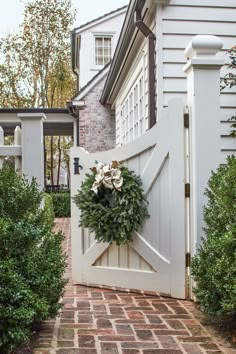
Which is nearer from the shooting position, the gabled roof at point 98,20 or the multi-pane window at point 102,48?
the gabled roof at point 98,20

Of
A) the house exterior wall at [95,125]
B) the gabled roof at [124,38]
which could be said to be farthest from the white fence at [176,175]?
the house exterior wall at [95,125]

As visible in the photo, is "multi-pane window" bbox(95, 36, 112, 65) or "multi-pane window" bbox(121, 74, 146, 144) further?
"multi-pane window" bbox(95, 36, 112, 65)

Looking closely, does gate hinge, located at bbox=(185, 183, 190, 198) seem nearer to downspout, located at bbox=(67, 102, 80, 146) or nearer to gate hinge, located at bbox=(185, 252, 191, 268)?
gate hinge, located at bbox=(185, 252, 191, 268)

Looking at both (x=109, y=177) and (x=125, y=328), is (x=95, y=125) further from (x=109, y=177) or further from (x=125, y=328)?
(x=125, y=328)

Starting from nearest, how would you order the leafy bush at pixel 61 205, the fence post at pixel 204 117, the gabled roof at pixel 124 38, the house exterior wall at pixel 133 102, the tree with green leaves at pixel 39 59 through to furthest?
the fence post at pixel 204 117, the gabled roof at pixel 124 38, the house exterior wall at pixel 133 102, the leafy bush at pixel 61 205, the tree with green leaves at pixel 39 59

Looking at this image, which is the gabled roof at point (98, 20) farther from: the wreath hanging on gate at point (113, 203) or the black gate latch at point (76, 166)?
the wreath hanging on gate at point (113, 203)

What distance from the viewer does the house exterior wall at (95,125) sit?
14.2 m

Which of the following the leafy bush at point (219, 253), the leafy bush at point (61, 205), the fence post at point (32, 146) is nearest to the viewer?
the leafy bush at point (219, 253)

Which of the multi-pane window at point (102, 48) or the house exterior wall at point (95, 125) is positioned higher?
the multi-pane window at point (102, 48)

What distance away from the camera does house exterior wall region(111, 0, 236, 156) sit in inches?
231

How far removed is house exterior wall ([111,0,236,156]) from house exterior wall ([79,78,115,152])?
8.28m

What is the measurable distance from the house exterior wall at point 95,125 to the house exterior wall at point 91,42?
2.67 meters

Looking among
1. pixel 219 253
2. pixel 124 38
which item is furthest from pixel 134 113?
pixel 219 253

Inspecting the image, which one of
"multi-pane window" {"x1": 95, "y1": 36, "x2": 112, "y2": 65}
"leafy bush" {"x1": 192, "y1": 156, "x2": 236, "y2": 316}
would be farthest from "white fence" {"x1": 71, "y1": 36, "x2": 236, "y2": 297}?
"multi-pane window" {"x1": 95, "y1": 36, "x2": 112, "y2": 65}
